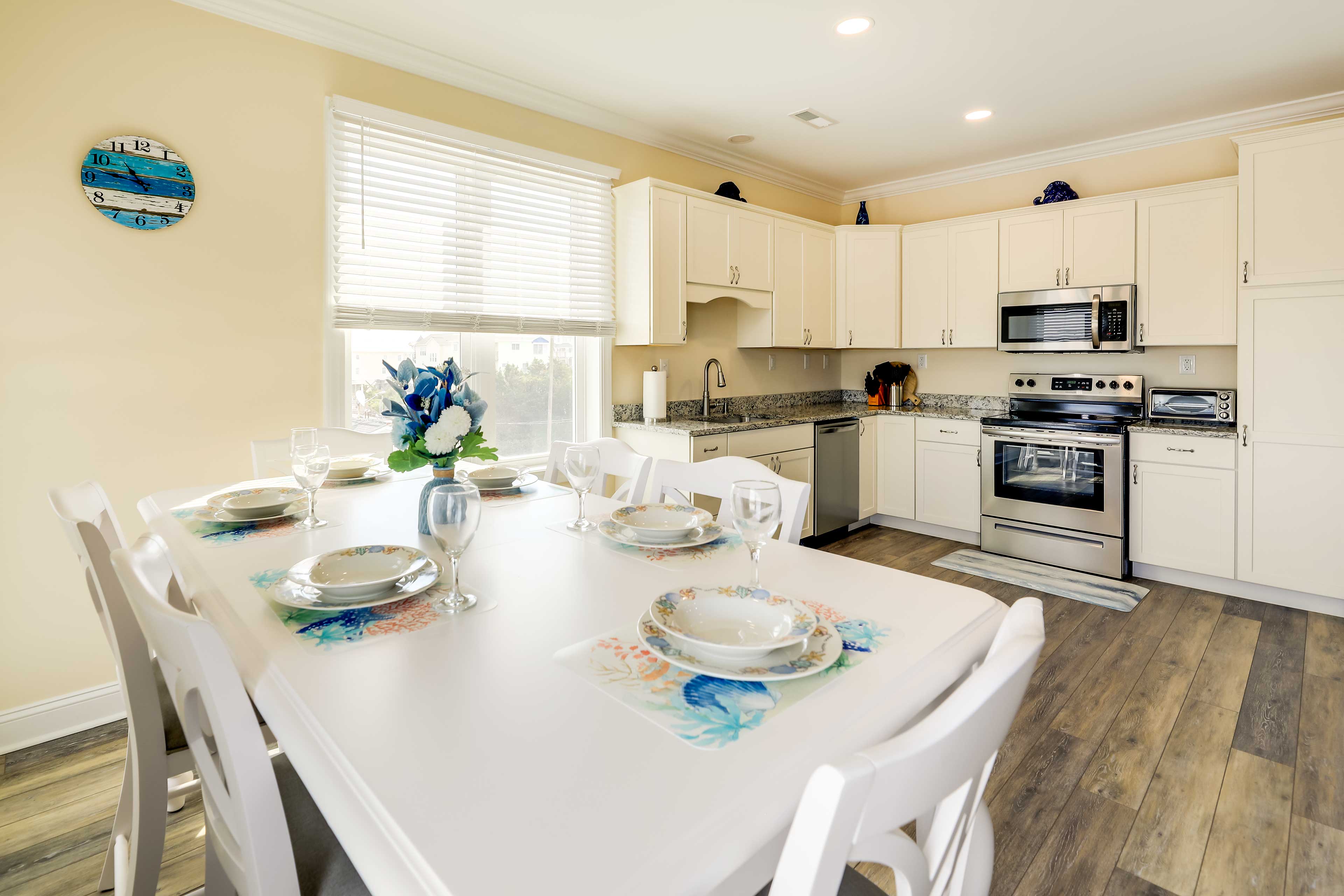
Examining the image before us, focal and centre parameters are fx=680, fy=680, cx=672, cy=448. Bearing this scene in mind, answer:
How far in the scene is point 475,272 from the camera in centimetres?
320

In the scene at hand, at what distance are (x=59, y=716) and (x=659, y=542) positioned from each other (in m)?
2.33

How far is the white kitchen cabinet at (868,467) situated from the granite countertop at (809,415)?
0.08 m

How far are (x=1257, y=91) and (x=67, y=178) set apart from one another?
516cm

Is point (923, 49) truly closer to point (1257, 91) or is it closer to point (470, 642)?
point (1257, 91)

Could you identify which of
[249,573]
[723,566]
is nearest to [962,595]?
[723,566]

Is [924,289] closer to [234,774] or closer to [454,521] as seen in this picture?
[454,521]

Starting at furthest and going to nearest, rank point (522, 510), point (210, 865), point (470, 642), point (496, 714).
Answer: point (522, 510), point (210, 865), point (470, 642), point (496, 714)

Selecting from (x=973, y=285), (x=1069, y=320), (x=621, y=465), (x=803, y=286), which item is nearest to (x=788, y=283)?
(x=803, y=286)

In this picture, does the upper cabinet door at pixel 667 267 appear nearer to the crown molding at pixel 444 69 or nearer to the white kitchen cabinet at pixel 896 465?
the crown molding at pixel 444 69

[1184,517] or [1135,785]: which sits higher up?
[1184,517]

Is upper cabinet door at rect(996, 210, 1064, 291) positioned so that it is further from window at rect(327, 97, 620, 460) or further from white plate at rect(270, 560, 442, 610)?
white plate at rect(270, 560, 442, 610)

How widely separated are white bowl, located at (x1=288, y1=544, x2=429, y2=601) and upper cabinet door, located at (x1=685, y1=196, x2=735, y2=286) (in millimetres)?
2849

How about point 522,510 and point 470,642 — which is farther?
point 522,510

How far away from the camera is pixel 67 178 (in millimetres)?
2230
